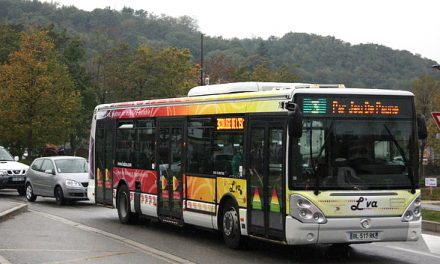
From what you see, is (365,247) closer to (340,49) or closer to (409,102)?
(409,102)

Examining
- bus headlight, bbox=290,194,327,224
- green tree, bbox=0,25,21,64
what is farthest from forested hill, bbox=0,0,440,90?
bus headlight, bbox=290,194,327,224

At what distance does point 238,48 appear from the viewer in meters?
114

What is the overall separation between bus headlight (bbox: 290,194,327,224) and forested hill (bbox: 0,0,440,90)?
185ft

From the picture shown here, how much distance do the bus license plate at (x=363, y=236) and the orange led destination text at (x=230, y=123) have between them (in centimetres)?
274

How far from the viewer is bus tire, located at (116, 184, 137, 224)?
15.7 m

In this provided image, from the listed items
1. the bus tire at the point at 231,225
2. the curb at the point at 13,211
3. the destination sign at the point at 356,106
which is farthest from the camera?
the curb at the point at 13,211

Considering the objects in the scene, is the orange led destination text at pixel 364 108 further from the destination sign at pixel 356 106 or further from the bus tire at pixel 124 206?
the bus tire at pixel 124 206

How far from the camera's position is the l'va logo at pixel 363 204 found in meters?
9.90

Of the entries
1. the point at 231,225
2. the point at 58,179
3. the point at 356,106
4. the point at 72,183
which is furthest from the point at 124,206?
the point at 356,106

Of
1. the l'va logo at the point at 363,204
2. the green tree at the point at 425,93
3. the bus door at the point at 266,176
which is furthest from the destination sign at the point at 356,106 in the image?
the green tree at the point at 425,93

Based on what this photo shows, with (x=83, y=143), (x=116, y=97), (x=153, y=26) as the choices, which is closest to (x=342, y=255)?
(x=116, y=97)

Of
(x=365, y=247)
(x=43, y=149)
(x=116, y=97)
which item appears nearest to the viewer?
(x=365, y=247)

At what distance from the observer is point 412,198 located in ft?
33.7

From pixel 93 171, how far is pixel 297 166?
8.97 metres
